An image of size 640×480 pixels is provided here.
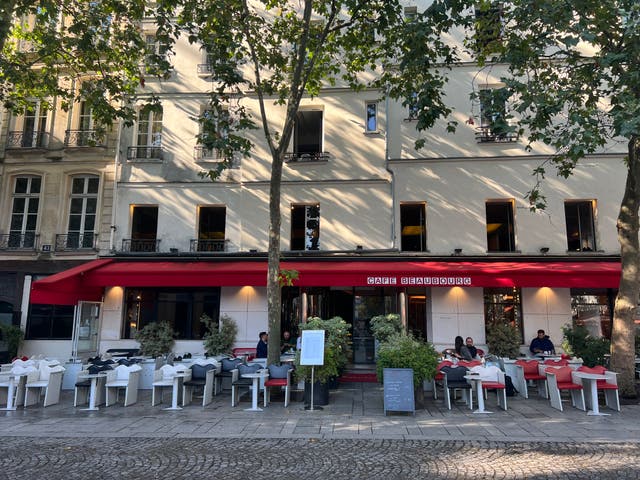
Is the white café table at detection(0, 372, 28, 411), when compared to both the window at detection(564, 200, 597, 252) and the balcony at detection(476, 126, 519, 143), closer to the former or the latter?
the balcony at detection(476, 126, 519, 143)

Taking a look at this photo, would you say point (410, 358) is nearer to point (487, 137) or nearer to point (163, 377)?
point (163, 377)

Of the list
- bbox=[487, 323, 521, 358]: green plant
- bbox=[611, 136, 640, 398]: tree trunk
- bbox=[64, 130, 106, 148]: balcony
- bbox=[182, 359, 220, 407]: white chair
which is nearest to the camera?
bbox=[611, 136, 640, 398]: tree trunk

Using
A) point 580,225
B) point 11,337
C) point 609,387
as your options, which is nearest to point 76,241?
point 11,337

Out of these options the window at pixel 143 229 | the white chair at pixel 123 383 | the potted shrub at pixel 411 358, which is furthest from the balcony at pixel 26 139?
the potted shrub at pixel 411 358

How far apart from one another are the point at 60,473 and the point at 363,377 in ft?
28.0

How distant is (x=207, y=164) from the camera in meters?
15.3

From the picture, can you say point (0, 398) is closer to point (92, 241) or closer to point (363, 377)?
point (92, 241)

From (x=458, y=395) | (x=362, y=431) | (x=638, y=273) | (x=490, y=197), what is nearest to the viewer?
(x=362, y=431)

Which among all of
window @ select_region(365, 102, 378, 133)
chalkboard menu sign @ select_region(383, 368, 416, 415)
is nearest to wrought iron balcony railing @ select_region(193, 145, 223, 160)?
window @ select_region(365, 102, 378, 133)

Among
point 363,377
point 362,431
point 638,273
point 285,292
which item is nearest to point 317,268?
point 285,292

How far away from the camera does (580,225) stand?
14.2 metres

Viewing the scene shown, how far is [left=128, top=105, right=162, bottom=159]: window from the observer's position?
15.6 m

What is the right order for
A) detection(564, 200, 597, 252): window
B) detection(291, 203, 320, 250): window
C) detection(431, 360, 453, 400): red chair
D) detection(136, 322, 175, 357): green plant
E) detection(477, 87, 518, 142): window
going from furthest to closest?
detection(291, 203, 320, 250): window → detection(564, 200, 597, 252): window → detection(136, 322, 175, 357): green plant → detection(431, 360, 453, 400): red chair → detection(477, 87, 518, 142): window

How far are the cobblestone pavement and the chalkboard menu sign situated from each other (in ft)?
5.37
